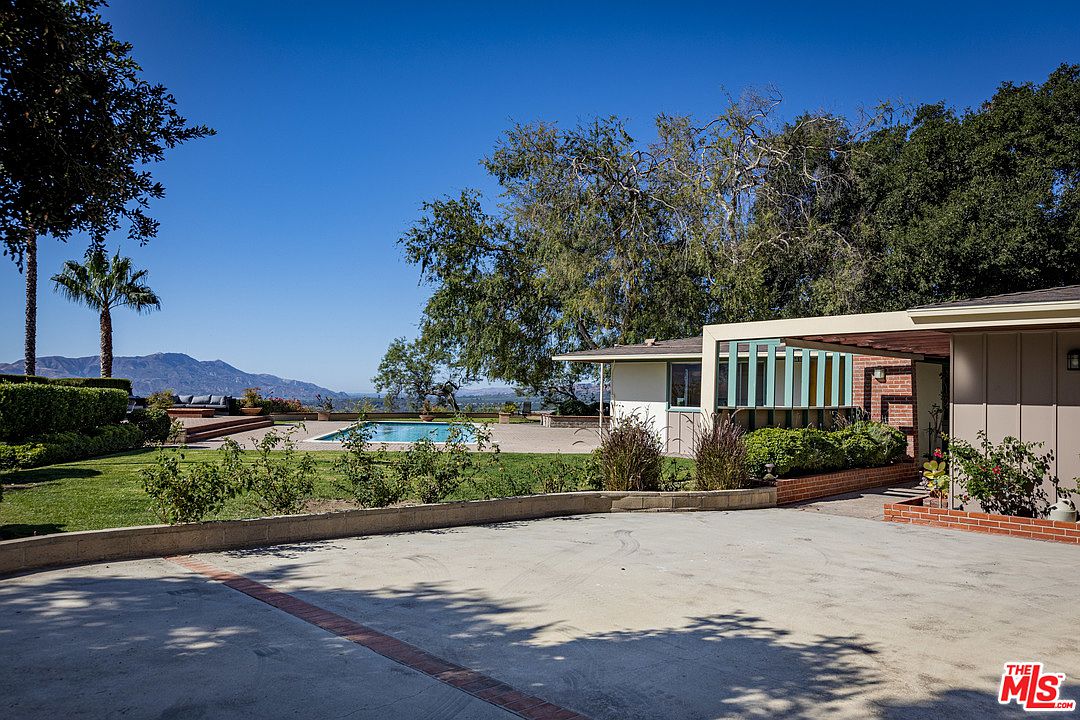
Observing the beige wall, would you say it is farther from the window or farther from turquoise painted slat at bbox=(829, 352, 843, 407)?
the window

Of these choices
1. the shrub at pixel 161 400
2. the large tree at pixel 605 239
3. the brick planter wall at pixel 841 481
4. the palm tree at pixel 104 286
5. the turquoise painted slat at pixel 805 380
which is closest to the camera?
the brick planter wall at pixel 841 481

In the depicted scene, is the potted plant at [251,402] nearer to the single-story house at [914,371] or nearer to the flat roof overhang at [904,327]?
the single-story house at [914,371]

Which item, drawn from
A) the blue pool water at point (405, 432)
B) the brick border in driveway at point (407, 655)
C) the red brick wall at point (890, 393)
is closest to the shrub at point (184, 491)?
the brick border in driveway at point (407, 655)

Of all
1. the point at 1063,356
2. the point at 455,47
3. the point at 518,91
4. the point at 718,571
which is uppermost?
the point at 518,91

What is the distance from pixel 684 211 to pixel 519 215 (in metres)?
6.60

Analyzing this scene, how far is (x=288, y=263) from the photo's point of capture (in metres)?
43.5

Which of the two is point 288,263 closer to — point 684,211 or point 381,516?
point 684,211

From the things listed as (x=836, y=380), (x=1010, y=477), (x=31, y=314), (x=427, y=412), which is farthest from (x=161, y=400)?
(x=1010, y=477)

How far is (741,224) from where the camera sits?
28.1m

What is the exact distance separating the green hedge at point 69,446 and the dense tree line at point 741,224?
1609cm

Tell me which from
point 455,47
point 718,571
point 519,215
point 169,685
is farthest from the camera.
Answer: point 519,215

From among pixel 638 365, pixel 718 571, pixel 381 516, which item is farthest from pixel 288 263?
pixel 718 571

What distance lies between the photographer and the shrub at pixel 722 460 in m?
11.3

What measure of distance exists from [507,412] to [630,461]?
75.8ft
